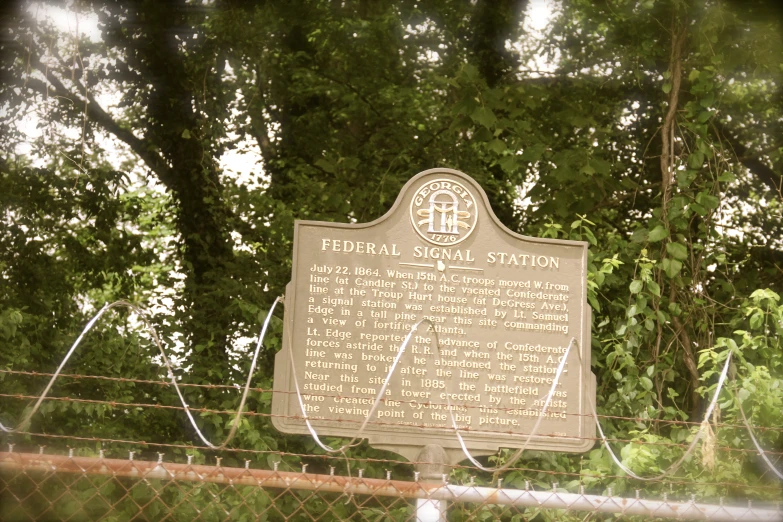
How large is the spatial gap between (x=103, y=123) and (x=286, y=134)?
7.29 ft

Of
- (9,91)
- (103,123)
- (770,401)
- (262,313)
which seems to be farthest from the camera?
(103,123)

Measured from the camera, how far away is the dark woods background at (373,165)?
8203 mm

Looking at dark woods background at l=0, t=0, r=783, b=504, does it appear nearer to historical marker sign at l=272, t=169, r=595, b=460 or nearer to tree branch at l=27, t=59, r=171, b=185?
tree branch at l=27, t=59, r=171, b=185

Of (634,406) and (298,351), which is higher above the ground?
(298,351)

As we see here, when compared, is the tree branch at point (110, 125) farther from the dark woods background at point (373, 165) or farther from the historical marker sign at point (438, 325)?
the historical marker sign at point (438, 325)

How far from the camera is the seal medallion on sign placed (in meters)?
6.16

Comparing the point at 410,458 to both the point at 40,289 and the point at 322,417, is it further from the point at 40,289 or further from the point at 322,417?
the point at 40,289

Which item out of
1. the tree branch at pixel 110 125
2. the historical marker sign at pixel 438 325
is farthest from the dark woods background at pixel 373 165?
the historical marker sign at pixel 438 325

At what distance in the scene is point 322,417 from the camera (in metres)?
5.79

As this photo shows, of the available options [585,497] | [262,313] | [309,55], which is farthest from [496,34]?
[585,497]

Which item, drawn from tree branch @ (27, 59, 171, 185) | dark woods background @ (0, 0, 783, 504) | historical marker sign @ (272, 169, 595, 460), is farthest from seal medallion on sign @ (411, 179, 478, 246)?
tree branch @ (27, 59, 171, 185)

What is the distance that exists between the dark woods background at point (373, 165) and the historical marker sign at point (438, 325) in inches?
59.1

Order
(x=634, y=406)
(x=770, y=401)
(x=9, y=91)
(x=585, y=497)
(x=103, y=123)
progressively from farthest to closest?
(x=103, y=123) < (x=9, y=91) < (x=634, y=406) < (x=770, y=401) < (x=585, y=497)

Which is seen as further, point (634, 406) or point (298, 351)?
point (634, 406)
